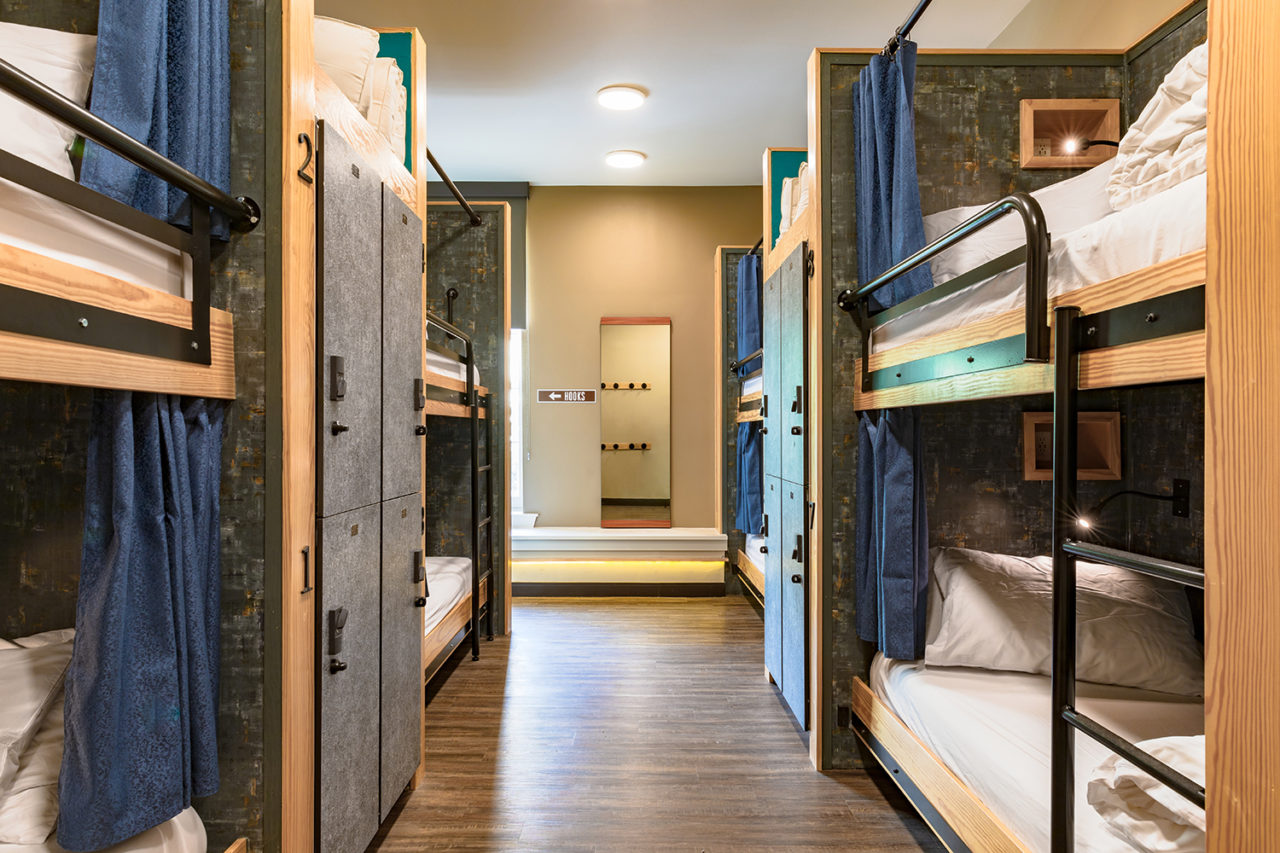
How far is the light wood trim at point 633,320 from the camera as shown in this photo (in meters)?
6.05

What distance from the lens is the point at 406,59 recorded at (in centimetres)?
275

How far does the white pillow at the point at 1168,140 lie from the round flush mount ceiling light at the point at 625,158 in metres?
4.27

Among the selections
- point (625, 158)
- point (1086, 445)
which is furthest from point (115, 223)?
point (625, 158)

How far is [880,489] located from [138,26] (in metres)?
2.28

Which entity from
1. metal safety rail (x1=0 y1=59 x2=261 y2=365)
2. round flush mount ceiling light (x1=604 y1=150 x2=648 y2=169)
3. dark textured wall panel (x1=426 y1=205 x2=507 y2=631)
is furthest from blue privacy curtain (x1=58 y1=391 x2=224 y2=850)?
round flush mount ceiling light (x1=604 y1=150 x2=648 y2=169)

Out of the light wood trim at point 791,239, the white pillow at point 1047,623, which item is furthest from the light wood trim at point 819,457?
the white pillow at point 1047,623

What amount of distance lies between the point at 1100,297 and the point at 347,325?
65.6 inches

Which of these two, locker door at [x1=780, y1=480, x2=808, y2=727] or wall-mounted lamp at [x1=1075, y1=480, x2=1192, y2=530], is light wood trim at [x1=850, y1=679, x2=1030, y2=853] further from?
wall-mounted lamp at [x1=1075, y1=480, x2=1192, y2=530]

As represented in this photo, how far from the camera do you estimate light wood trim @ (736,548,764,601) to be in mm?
4469

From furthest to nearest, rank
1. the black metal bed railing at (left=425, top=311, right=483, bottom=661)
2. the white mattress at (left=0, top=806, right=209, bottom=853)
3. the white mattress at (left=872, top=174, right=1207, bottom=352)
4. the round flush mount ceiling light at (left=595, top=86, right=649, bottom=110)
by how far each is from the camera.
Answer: the round flush mount ceiling light at (left=595, top=86, right=649, bottom=110), the black metal bed railing at (left=425, top=311, right=483, bottom=661), the white mattress at (left=0, top=806, right=209, bottom=853), the white mattress at (left=872, top=174, right=1207, bottom=352)

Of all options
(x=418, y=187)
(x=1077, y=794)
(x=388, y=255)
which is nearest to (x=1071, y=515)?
(x=1077, y=794)

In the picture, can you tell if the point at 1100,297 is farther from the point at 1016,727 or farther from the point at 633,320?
the point at 633,320

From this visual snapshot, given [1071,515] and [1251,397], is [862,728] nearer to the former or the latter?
[1071,515]

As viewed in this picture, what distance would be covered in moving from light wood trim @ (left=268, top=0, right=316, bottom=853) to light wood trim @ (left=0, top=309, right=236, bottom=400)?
3.8 inches
